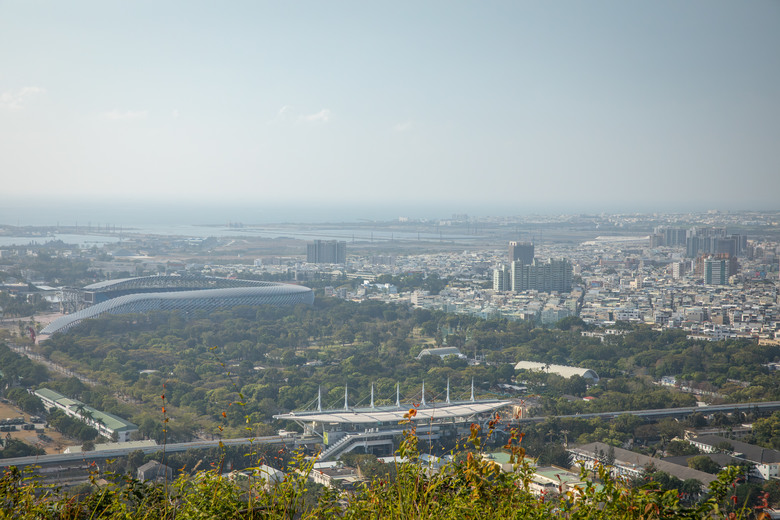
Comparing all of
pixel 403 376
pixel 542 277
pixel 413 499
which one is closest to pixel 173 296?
pixel 403 376

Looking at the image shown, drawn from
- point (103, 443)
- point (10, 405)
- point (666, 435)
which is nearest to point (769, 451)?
point (666, 435)

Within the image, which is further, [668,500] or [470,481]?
[470,481]

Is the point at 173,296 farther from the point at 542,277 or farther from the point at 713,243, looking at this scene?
the point at 713,243

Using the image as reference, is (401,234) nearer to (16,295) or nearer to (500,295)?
(500,295)

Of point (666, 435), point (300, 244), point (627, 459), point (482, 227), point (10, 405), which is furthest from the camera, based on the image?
point (482, 227)

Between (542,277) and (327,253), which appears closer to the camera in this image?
(542,277)

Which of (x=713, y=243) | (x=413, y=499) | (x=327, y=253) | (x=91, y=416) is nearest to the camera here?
(x=413, y=499)
